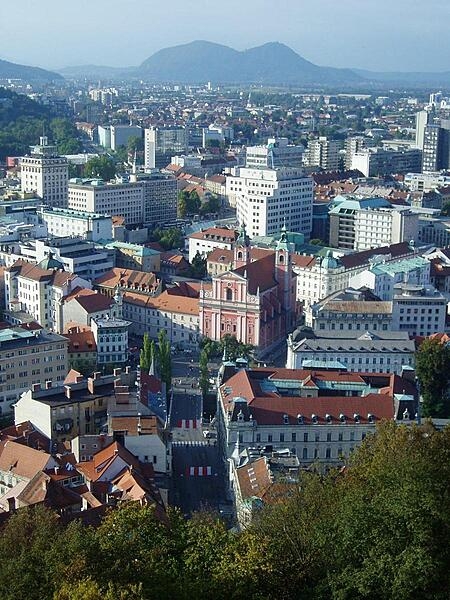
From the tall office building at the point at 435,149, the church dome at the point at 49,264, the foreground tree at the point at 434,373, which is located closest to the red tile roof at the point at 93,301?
the church dome at the point at 49,264

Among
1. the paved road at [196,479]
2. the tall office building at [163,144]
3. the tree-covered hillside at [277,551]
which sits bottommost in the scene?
the paved road at [196,479]

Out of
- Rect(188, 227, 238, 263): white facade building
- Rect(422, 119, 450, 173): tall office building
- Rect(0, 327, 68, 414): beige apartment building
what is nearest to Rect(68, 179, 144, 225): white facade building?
Rect(188, 227, 238, 263): white facade building

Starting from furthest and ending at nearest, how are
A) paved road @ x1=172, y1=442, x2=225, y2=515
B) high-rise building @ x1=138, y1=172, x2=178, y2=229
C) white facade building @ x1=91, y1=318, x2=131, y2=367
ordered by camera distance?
high-rise building @ x1=138, y1=172, x2=178, y2=229
white facade building @ x1=91, y1=318, x2=131, y2=367
paved road @ x1=172, y1=442, x2=225, y2=515

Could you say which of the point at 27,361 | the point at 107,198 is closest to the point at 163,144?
the point at 107,198

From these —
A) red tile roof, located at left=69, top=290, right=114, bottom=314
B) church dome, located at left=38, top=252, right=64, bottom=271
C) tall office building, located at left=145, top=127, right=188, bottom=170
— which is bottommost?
red tile roof, located at left=69, top=290, right=114, bottom=314

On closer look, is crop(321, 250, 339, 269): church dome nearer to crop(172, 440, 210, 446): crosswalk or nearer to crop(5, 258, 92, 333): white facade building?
crop(5, 258, 92, 333): white facade building

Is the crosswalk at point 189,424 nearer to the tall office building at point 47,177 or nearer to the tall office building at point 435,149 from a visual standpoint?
the tall office building at point 47,177
